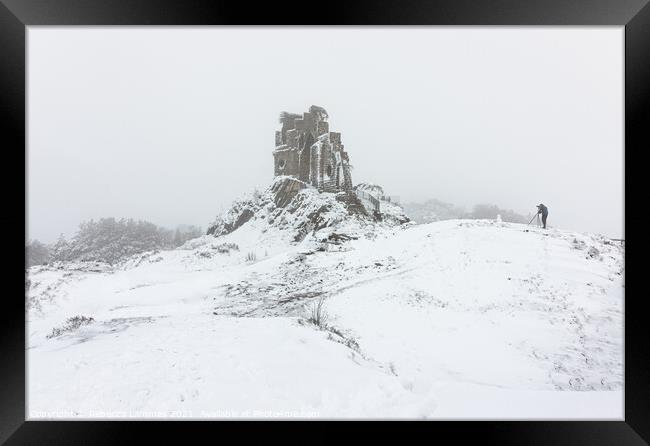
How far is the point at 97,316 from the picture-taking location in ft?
21.0

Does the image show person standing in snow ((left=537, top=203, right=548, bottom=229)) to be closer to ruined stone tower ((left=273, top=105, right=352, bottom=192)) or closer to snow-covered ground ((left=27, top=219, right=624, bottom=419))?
snow-covered ground ((left=27, top=219, right=624, bottom=419))

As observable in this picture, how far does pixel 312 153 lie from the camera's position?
11.5 metres

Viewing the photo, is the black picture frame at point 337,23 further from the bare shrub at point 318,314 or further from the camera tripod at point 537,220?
the camera tripod at point 537,220

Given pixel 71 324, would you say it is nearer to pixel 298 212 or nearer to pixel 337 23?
pixel 298 212

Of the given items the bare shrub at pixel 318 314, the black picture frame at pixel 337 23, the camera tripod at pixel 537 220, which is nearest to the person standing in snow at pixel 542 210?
the camera tripod at pixel 537 220

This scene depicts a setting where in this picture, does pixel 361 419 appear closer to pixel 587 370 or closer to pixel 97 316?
pixel 587 370

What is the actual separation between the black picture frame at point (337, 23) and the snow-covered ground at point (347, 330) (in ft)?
0.78

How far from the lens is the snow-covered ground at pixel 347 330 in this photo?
14.8 ft

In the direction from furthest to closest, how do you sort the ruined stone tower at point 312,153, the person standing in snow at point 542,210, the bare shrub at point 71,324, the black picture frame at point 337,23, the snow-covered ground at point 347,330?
the ruined stone tower at point 312,153
the person standing in snow at point 542,210
the bare shrub at point 71,324
the snow-covered ground at point 347,330
the black picture frame at point 337,23

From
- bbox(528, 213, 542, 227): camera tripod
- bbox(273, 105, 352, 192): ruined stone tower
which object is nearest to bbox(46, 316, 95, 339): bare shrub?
bbox(273, 105, 352, 192): ruined stone tower

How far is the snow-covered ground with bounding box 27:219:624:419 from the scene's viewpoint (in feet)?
14.8

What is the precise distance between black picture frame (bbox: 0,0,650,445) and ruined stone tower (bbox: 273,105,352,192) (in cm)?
365
